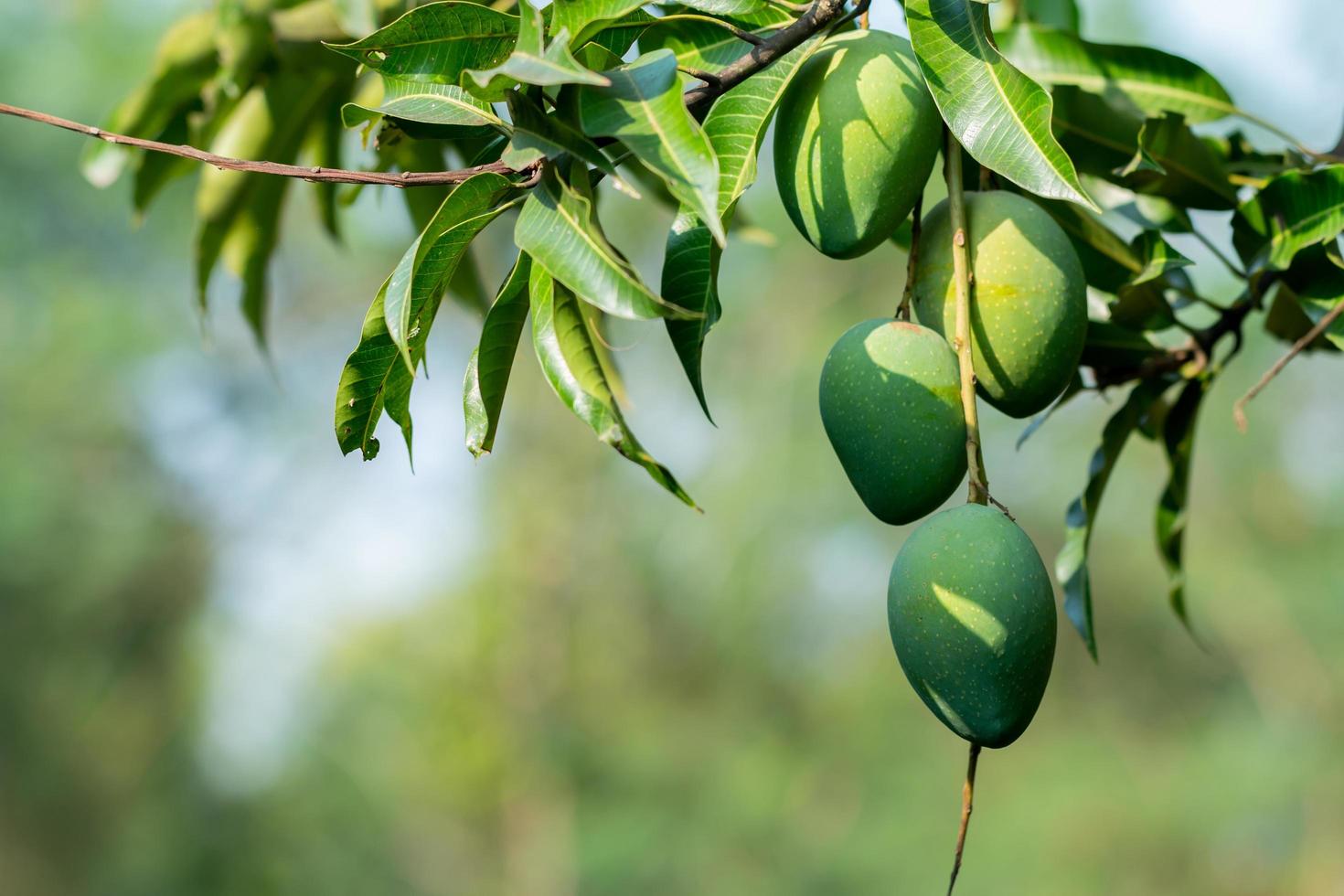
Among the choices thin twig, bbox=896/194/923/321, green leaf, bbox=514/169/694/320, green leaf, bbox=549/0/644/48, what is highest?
green leaf, bbox=549/0/644/48

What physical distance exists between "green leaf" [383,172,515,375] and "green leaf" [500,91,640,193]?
0.02m

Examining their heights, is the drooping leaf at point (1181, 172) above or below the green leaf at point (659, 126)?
below

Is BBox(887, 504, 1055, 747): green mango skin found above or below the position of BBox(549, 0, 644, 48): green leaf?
below

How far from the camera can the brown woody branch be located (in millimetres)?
438

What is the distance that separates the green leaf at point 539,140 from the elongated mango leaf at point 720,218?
0.13ft

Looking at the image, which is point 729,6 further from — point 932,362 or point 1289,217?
point 1289,217

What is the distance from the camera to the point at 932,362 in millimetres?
516

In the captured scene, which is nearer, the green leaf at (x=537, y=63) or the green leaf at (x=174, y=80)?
the green leaf at (x=537, y=63)

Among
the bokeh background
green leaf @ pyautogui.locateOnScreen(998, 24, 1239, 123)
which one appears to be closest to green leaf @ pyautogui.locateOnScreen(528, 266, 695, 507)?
green leaf @ pyautogui.locateOnScreen(998, 24, 1239, 123)

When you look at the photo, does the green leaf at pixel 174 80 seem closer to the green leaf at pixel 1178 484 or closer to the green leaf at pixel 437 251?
the green leaf at pixel 437 251

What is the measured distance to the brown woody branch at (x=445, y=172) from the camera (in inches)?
17.2

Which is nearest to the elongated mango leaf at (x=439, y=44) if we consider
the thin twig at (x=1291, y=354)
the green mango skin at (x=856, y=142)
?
the green mango skin at (x=856, y=142)

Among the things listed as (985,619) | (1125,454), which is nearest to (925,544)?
(985,619)

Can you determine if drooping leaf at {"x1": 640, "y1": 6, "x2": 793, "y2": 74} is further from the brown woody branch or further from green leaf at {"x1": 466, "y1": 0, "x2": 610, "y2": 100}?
green leaf at {"x1": 466, "y1": 0, "x2": 610, "y2": 100}
